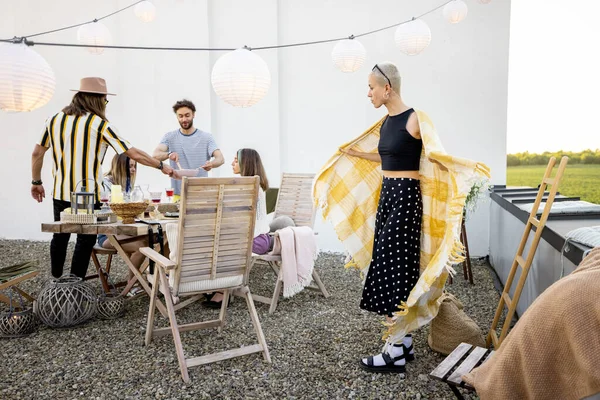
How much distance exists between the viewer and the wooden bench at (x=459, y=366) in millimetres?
1970

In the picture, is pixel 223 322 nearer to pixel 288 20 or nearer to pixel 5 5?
pixel 288 20

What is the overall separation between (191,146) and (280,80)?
74.8 inches

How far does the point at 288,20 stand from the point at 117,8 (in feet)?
8.27

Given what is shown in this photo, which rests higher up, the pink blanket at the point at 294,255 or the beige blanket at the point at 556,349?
the beige blanket at the point at 556,349

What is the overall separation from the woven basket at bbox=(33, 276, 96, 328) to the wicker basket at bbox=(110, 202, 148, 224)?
59 centimetres

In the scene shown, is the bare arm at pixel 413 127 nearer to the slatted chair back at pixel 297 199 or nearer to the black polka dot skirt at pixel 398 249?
the black polka dot skirt at pixel 398 249

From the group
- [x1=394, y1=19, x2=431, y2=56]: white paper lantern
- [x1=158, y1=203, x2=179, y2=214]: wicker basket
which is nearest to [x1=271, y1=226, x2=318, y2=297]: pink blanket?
[x1=158, y1=203, x2=179, y2=214]: wicker basket

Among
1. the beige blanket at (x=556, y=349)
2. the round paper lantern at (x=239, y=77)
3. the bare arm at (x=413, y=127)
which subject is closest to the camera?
the beige blanket at (x=556, y=349)

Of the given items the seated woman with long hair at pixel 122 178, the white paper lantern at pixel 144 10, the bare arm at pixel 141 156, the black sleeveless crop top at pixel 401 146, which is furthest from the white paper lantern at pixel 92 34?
the black sleeveless crop top at pixel 401 146

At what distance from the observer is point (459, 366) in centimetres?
211

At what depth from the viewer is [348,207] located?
3439mm

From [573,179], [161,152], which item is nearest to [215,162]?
[161,152]

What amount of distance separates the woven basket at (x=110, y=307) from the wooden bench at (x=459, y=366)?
2.61 meters

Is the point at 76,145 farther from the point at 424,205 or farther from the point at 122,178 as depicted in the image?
the point at 424,205
